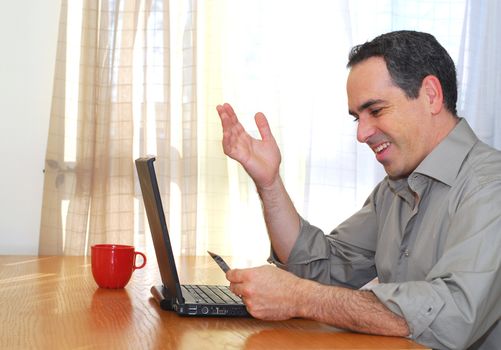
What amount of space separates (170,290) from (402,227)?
56cm

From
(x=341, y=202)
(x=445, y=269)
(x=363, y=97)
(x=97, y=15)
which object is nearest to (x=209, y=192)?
(x=341, y=202)

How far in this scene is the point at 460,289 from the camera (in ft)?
4.33

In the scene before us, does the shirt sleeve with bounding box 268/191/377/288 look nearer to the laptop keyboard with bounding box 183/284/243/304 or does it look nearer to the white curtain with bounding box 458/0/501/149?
the laptop keyboard with bounding box 183/284/243/304

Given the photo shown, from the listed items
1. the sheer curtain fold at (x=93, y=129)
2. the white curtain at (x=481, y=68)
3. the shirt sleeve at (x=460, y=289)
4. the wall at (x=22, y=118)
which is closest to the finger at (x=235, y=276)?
the shirt sleeve at (x=460, y=289)

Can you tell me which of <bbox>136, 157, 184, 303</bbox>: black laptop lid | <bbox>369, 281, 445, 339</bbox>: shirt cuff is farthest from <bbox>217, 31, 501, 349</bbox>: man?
<bbox>136, 157, 184, 303</bbox>: black laptop lid

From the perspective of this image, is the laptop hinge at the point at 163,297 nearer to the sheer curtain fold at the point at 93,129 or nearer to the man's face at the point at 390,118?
the man's face at the point at 390,118

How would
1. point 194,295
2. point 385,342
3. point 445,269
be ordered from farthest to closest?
point 194,295
point 445,269
point 385,342

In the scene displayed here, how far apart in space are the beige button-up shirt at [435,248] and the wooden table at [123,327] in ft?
0.31

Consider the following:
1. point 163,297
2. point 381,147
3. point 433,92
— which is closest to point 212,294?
point 163,297

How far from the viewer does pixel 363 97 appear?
173cm

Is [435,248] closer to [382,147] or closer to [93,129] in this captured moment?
[382,147]

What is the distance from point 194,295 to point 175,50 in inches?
65.3

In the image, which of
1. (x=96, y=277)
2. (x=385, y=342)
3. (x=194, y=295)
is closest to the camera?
(x=385, y=342)

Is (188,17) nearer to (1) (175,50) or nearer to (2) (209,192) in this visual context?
(1) (175,50)
